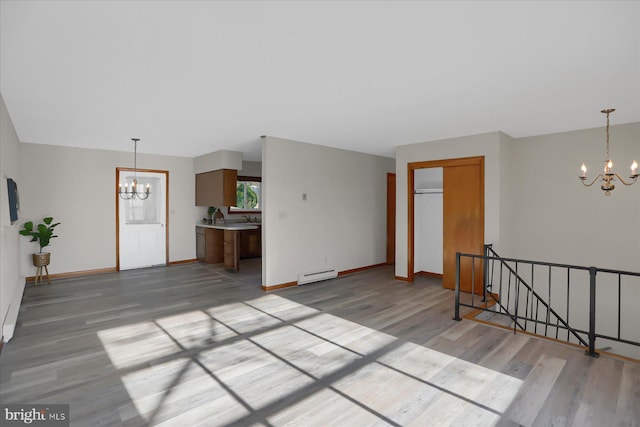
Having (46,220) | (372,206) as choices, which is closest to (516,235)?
(372,206)

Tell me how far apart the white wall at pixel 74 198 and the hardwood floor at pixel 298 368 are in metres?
1.92

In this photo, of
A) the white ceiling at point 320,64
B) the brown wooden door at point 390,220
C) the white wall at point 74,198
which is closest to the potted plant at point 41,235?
the white wall at point 74,198

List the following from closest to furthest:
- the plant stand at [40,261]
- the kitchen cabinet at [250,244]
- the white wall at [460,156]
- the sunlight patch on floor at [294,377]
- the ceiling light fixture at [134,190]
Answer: the sunlight patch on floor at [294,377], the white wall at [460,156], the plant stand at [40,261], the ceiling light fixture at [134,190], the kitchen cabinet at [250,244]

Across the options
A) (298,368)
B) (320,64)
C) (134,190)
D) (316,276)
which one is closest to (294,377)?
(298,368)

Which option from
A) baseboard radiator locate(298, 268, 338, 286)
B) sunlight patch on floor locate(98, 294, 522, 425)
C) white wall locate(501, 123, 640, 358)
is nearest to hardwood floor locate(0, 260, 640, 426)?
sunlight patch on floor locate(98, 294, 522, 425)

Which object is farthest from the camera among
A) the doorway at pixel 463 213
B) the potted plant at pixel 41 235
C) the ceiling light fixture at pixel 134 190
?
the ceiling light fixture at pixel 134 190

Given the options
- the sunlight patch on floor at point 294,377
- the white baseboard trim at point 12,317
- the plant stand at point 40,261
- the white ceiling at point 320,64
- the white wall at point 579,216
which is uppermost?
the white ceiling at point 320,64

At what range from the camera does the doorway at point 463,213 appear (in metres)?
5.14

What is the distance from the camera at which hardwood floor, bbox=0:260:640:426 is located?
7.27ft

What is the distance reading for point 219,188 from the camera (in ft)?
22.7

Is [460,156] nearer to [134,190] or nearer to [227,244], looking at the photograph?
[227,244]

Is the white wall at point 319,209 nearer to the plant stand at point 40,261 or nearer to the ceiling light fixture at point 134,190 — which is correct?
the ceiling light fixture at point 134,190

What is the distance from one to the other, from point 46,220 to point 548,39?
7.36 metres

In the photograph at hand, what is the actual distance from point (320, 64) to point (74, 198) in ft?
20.4
